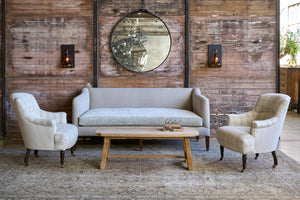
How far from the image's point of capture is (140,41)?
5445 millimetres

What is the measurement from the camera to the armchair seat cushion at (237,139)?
3.47 metres

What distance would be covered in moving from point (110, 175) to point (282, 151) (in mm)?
2658

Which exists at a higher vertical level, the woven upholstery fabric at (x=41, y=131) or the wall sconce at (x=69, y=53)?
the wall sconce at (x=69, y=53)

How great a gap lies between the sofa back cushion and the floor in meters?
1.66

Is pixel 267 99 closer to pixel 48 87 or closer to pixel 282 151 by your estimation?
pixel 282 151

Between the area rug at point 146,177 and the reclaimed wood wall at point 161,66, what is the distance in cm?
145

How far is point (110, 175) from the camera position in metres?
3.34

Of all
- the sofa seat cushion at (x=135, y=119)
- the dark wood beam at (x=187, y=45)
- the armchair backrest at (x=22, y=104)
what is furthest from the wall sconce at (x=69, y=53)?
the dark wood beam at (x=187, y=45)

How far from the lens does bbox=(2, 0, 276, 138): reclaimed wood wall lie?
5406 mm

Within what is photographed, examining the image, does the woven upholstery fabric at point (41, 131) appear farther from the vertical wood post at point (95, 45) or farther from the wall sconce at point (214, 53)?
the wall sconce at point (214, 53)

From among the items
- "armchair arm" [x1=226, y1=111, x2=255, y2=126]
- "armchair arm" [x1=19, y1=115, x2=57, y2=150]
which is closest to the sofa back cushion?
"armchair arm" [x1=226, y1=111, x2=255, y2=126]

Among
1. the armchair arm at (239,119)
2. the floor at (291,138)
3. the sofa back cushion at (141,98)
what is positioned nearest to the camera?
the armchair arm at (239,119)

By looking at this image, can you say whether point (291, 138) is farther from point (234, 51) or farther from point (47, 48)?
point (47, 48)

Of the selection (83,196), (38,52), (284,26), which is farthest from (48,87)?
(284,26)
